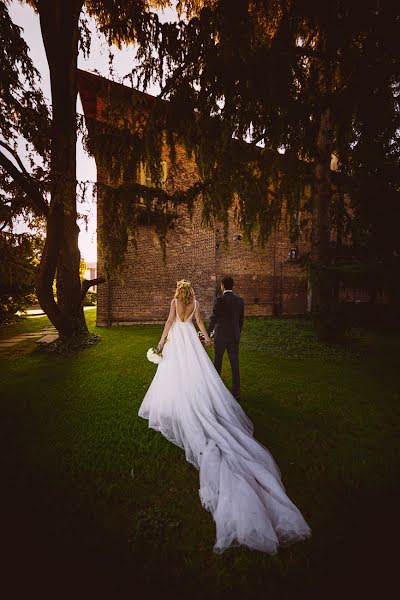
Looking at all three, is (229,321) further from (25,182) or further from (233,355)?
(25,182)

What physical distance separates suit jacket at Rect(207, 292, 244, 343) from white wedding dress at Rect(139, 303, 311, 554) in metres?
0.68

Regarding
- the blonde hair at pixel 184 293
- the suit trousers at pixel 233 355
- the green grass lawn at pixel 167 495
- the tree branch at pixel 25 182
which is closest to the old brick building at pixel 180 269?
the tree branch at pixel 25 182

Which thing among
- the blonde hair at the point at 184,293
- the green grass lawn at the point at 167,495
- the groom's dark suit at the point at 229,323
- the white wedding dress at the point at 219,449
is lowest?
the green grass lawn at the point at 167,495

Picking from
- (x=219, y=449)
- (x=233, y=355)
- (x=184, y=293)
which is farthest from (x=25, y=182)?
(x=219, y=449)

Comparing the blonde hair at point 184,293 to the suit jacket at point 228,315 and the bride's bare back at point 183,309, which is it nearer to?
the bride's bare back at point 183,309

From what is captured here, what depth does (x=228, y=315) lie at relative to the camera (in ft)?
14.9

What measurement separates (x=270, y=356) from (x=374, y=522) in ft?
18.8

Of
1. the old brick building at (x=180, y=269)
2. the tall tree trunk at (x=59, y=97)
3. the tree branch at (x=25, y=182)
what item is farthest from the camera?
the old brick building at (x=180, y=269)

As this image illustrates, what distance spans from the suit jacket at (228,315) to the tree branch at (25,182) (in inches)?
233

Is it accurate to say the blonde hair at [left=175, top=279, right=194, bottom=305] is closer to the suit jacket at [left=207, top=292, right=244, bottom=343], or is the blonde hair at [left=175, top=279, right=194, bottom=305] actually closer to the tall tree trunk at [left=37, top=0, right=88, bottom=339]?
the suit jacket at [left=207, top=292, right=244, bottom=343]

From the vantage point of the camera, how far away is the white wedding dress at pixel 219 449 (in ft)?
6.43

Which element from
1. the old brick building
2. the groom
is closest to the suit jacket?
the groom

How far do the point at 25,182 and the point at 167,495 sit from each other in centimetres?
802

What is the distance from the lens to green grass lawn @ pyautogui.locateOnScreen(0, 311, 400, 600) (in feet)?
5.75
